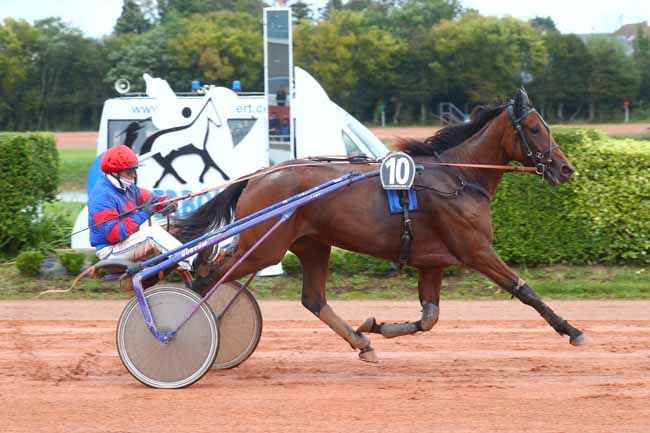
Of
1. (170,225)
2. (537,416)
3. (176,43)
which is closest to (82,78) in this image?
(176,43)

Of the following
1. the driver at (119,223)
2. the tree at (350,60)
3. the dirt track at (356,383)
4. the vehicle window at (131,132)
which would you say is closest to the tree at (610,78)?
the tree at (350,60)

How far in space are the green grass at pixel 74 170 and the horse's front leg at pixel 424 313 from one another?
12.8 m

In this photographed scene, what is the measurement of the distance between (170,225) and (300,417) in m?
1.83

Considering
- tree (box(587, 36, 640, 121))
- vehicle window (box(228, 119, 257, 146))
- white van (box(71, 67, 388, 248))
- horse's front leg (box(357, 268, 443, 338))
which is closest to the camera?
horse's front leg (box(357, 268, 443, 338))

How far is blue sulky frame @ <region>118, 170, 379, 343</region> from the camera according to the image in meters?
5.44

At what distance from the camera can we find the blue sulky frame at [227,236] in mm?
5438

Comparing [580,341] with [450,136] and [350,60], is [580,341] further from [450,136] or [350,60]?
[350,60]

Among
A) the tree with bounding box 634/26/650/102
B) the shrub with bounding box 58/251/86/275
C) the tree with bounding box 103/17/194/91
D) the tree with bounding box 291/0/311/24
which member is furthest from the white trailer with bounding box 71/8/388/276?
the tree with bounding box 291/0/311/24

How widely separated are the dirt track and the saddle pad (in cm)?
104

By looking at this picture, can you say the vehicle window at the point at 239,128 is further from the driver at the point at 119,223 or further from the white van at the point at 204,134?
the driver at the point at 119,223

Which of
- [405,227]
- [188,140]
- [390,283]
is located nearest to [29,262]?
[188,140]

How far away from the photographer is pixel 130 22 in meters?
37.5

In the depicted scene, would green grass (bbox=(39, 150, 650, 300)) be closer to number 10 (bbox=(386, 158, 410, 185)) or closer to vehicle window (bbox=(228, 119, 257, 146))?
vehicle window (bbox=(228, 119, 257, 146))

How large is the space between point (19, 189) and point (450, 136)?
527cm
